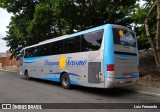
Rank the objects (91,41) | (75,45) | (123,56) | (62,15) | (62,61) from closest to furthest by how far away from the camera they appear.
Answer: (123,56), (91,41), (75,45), (62,61), (62,15)

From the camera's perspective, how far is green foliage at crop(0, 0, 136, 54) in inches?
655

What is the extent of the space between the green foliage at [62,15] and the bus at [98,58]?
12.5 feet

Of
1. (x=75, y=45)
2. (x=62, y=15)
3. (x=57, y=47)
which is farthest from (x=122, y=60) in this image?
(x=62, y=15)

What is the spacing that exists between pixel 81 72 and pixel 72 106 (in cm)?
364

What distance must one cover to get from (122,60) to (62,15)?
7.77m

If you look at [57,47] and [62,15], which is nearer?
Result: [57,47]

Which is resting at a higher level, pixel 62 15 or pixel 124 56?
pixel 62 15

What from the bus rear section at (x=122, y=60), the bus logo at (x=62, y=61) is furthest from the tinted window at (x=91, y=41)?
the bus logo at (x=62, y=61)

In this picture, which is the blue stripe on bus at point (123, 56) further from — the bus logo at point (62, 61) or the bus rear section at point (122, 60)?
the bus logo at point (62, 61)

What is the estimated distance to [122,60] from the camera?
1055 cm

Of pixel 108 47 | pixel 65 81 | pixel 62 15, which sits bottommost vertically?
pixel 65 81

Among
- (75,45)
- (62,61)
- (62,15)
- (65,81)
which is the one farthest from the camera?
(62,15)

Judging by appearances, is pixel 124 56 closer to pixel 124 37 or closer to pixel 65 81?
pixel 124 37

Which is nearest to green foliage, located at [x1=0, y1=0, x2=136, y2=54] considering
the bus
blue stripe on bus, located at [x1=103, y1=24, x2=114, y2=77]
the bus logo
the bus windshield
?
the bus
